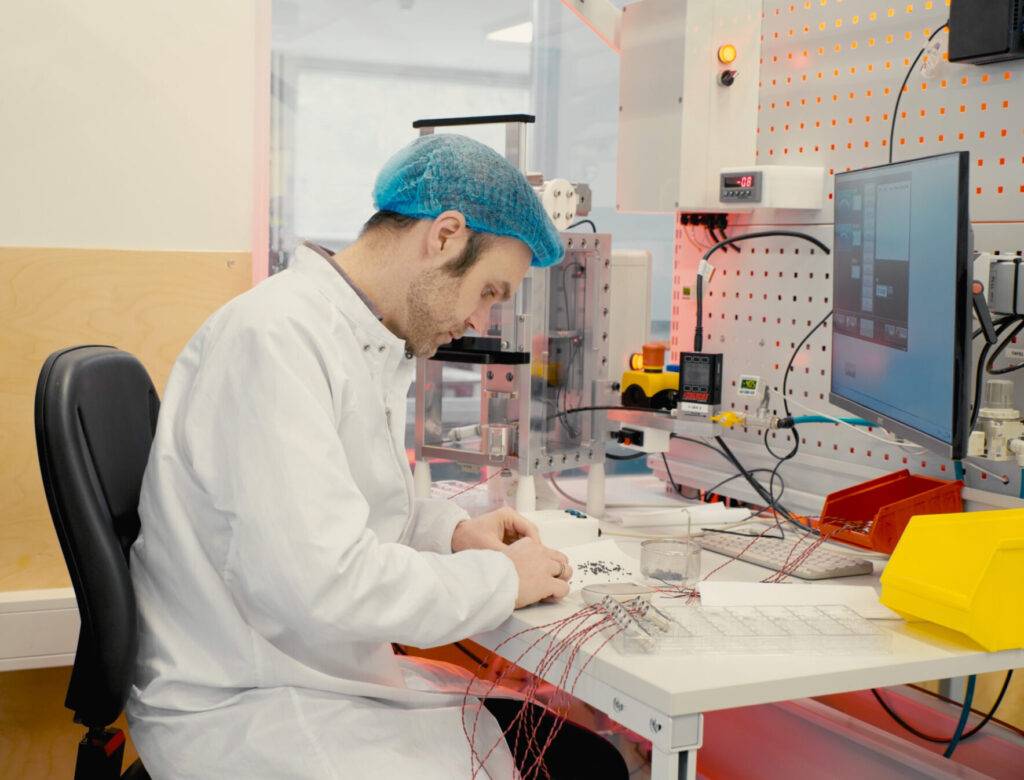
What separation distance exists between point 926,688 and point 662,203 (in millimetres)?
1116

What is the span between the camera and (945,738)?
1.90 metres

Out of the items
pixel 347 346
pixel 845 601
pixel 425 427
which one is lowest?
pixel 845 601

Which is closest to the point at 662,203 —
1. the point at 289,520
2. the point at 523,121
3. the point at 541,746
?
the point at 523,121

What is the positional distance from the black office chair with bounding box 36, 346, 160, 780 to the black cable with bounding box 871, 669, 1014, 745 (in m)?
1.21

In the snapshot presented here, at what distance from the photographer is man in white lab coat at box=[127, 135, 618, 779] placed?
1.10 meters

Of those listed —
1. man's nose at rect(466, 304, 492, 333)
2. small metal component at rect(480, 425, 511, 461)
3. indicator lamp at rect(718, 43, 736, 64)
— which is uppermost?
indicator lamp at rect(718, 43, 736, 64)

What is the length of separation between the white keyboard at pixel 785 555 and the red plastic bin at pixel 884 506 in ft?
0.23

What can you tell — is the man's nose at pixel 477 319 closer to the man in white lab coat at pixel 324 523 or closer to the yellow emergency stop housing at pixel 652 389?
the man in white lab coat at pixel 324 523

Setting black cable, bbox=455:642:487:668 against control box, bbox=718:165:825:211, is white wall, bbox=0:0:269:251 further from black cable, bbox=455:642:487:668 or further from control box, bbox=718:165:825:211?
control box, bbox=718:165:825:211

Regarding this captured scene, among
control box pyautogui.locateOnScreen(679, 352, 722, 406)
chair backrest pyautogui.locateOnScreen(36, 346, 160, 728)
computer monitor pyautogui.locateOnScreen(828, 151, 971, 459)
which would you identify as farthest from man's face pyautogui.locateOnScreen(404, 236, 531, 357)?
control box pyautogui.locateOnScreen(679, 352, 722, 406)

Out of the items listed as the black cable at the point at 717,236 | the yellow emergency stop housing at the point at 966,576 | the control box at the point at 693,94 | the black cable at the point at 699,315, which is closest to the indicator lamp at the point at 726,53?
the control box at the point at 693,94

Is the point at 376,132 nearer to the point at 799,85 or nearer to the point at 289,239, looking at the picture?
the point at 289,239

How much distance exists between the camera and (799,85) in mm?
2170

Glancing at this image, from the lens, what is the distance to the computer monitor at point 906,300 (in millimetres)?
1350
